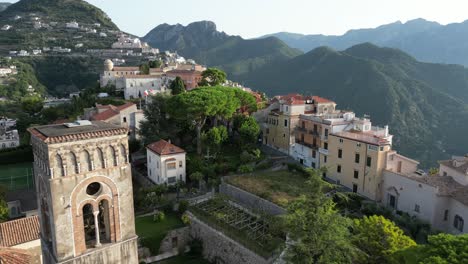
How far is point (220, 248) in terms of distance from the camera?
28422mm

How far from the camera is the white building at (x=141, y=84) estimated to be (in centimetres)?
6888

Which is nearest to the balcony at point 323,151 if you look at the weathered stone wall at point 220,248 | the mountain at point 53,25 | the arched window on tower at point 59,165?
the weathered stone wall at point 220,248

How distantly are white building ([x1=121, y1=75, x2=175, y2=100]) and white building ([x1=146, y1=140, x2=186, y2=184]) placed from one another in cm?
3133

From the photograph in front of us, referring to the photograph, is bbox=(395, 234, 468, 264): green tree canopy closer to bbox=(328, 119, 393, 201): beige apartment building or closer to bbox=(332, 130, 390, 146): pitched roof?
bbox=(328, 119, 393, 201): beige apartment building

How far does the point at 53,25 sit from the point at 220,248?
162929mm

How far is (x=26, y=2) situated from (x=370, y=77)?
174542 mm

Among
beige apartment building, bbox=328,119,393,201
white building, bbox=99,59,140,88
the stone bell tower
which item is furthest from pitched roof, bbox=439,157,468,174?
white building, bbox=99,59,140,88

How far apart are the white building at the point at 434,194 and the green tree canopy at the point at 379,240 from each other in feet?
28.1

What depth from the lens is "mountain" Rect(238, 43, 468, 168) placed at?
8975cm

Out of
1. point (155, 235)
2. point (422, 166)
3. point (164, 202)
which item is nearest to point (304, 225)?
point (155, 235)

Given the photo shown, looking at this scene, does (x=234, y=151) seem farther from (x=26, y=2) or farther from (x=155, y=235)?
(x=26, y=2)

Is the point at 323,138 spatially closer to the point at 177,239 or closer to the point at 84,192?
the point at 177,239

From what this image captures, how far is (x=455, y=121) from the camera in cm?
9844

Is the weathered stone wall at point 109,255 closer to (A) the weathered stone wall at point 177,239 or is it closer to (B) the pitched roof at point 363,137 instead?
(A) the weathered stone wall at point 177,239
